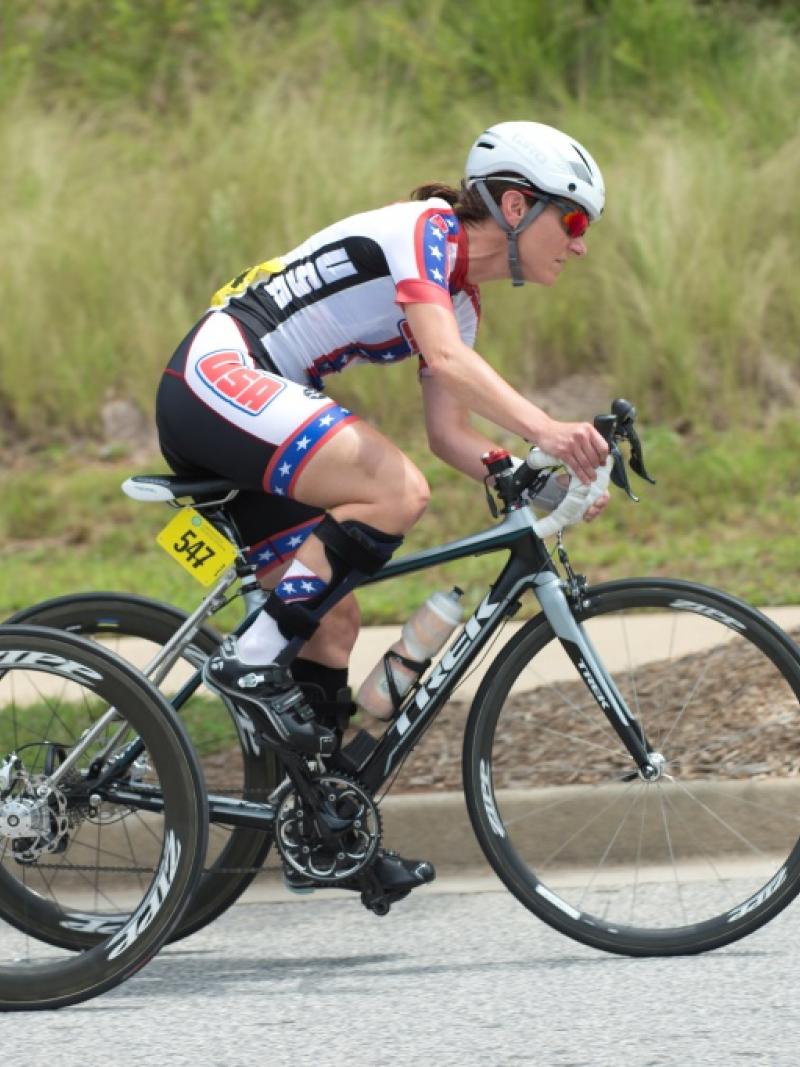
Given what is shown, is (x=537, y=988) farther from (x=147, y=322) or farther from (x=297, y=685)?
(x=147, y=322)

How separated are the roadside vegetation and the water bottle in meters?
3.45

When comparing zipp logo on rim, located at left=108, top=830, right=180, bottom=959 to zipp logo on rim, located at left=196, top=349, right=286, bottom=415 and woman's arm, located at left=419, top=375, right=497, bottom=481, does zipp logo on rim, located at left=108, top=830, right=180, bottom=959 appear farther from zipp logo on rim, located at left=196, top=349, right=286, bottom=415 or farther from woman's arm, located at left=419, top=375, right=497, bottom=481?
woman's arm, located at left=419, top=375, right=497, bottom=481

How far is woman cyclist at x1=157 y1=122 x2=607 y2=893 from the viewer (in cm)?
420

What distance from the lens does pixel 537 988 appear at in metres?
4.21

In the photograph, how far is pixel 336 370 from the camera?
4512 millimetres

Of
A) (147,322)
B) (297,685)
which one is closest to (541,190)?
(297,685)

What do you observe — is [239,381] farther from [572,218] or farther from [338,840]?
[338,840]

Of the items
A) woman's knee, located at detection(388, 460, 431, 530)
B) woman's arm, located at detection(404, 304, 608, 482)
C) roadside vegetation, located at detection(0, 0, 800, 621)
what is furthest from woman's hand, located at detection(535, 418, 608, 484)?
roadside vegetation, located at detection(0, 0, 800, 621)

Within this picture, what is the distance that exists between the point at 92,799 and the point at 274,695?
0.49 m

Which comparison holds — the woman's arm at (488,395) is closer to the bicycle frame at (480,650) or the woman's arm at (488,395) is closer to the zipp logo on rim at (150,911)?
the bicycle frame at (480,650)

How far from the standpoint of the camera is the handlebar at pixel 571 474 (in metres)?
4.20

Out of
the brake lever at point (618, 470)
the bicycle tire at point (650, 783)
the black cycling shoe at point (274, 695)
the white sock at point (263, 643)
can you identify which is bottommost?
the bicycle tire at point (650, 783)

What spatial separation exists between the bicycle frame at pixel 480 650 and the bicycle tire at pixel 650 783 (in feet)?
0.20

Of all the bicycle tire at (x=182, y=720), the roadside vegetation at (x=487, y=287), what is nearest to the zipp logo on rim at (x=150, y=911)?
the bicycle tire at (x=182, y=720)
